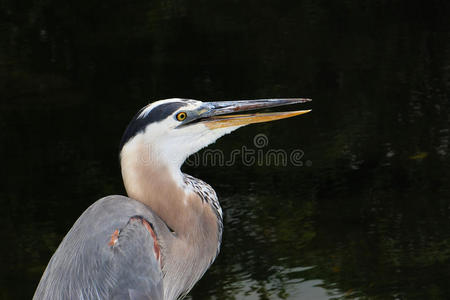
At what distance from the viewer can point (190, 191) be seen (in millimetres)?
2912

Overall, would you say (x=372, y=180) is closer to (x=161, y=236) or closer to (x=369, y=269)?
(x=369, y=269)

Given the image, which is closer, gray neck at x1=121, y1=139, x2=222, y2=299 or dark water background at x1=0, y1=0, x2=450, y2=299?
gray neck at x1=121, y1=139, x2=222, y2=299

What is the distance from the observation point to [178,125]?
9.15ft

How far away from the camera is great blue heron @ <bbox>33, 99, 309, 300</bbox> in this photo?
2572mm

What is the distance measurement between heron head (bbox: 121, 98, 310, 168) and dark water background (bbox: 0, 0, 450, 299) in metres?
1.15

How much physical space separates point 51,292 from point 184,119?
82 cm

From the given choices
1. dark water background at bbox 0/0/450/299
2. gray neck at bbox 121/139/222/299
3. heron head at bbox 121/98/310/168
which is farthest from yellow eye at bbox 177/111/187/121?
dark water background at bbox 0/0/450/299

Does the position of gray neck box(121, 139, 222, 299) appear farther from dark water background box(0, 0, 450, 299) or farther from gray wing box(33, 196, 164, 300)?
dark water background box(0, 0, 450, 299)

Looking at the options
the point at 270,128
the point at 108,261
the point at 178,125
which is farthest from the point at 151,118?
the point at 270,128

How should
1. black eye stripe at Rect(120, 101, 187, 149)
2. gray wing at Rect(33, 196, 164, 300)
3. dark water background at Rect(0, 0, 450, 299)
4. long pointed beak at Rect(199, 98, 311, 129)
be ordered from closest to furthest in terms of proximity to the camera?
gray wing at Rect(33, 196, 164, 300) → black eye stripe at Rect(120, 101, 187, 149) → long pointed beak at Rect(199, 98, 311, 129) → dark water background at Rect(0, 0, 450, 299)

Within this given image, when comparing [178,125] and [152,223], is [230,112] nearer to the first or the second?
[178,125]

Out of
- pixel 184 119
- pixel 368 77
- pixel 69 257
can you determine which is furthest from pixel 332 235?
pixel 368 77

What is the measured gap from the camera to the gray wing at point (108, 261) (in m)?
2.56

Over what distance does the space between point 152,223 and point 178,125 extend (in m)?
0.39
